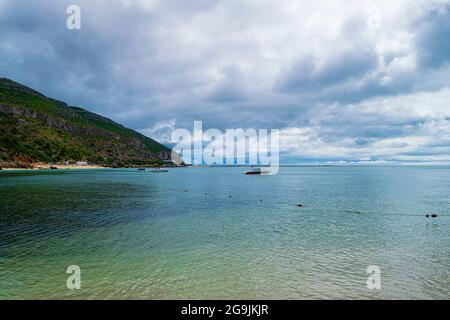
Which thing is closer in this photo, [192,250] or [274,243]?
[192,250]

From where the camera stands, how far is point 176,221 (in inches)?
1428

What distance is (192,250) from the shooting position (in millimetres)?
23344

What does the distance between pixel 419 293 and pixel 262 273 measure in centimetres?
901

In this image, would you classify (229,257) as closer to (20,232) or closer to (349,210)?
(20,232)

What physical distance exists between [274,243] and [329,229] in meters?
9.96

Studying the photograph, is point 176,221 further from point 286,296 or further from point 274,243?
point 286,296

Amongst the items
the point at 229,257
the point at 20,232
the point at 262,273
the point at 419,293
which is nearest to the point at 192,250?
the point at 229,257

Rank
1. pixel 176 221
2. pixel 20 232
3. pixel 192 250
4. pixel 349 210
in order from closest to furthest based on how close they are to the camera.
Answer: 1. pixel 192 250
2. pixel 20 232
3. pixel 176 221
4. pixel 349 210

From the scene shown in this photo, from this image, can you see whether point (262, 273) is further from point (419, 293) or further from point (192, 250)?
point (419, 293)

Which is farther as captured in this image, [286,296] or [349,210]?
[349,210]
